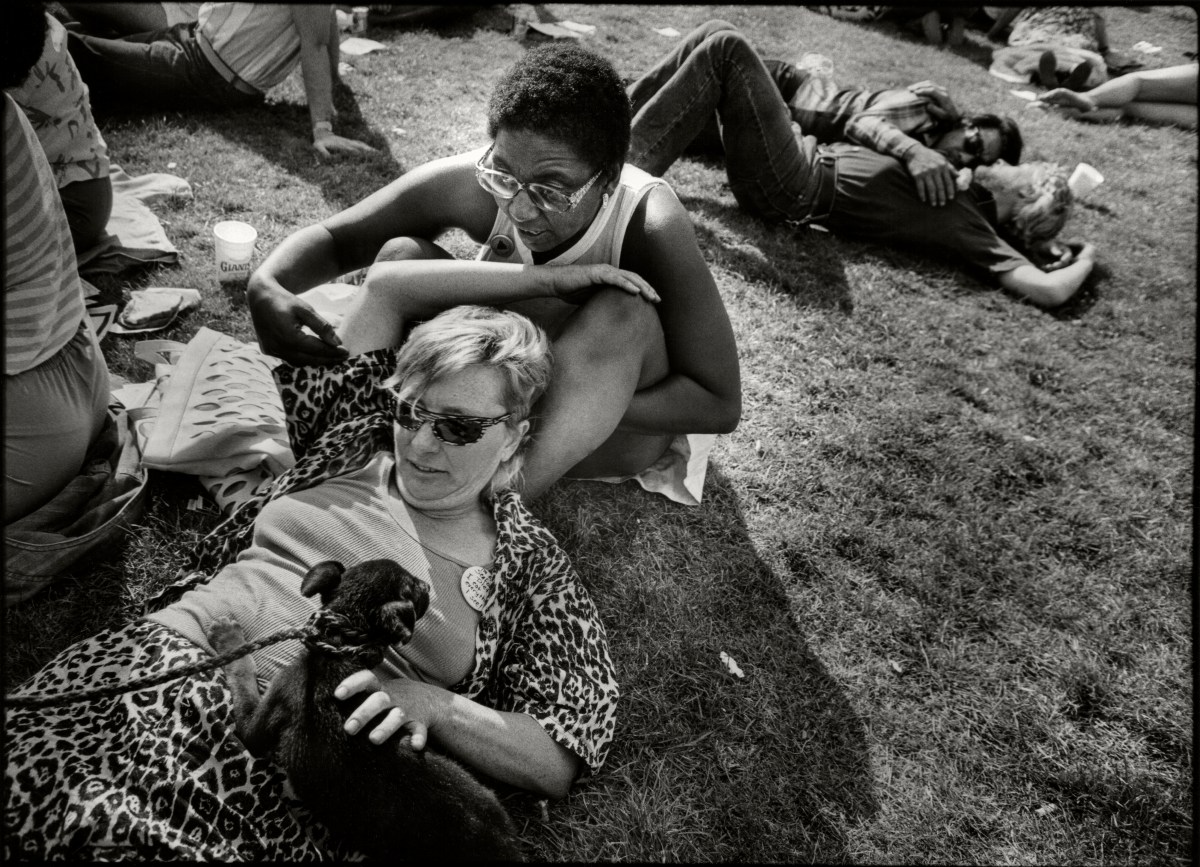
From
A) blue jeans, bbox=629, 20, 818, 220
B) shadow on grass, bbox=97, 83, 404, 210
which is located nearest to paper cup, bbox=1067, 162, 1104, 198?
blue jeans, bbox=629, 20, 818, 220

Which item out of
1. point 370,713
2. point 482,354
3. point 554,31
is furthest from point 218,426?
point 554,31

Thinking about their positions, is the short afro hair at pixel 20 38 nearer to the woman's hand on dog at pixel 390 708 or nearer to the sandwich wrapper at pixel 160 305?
the sandwich wrapper at pixel 160 305

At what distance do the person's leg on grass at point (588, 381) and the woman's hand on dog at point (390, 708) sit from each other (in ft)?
3.11

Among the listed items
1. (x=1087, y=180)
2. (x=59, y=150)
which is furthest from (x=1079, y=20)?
(x=59, y=150)

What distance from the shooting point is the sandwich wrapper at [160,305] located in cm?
395

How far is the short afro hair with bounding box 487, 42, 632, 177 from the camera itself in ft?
8.89

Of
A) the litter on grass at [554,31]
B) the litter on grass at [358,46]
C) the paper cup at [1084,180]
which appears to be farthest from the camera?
the litter on grass at [554,31]

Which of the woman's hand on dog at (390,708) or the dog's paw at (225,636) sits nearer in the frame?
the woman's hand on dog at (390,708)

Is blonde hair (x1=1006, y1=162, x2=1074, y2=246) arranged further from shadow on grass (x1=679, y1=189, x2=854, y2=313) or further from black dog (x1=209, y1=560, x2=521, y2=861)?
black dog (x1=209, y1=560, x2=521, y2=861)

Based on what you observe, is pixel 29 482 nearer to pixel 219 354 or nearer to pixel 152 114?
pixel 219 354

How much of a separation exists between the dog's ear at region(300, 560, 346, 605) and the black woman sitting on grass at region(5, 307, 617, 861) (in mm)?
226

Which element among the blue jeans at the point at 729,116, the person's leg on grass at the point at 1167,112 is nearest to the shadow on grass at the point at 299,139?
the blue jeans at the point at 729,116

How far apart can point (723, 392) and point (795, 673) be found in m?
1.25

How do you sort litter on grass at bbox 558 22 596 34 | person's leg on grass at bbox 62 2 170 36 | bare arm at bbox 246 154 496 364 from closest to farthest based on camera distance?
bare arm at bbox 246 154 496 364
person's leg on grass at bbox 62 2 170 36
litter on grass at bbox 558 22 596 34
